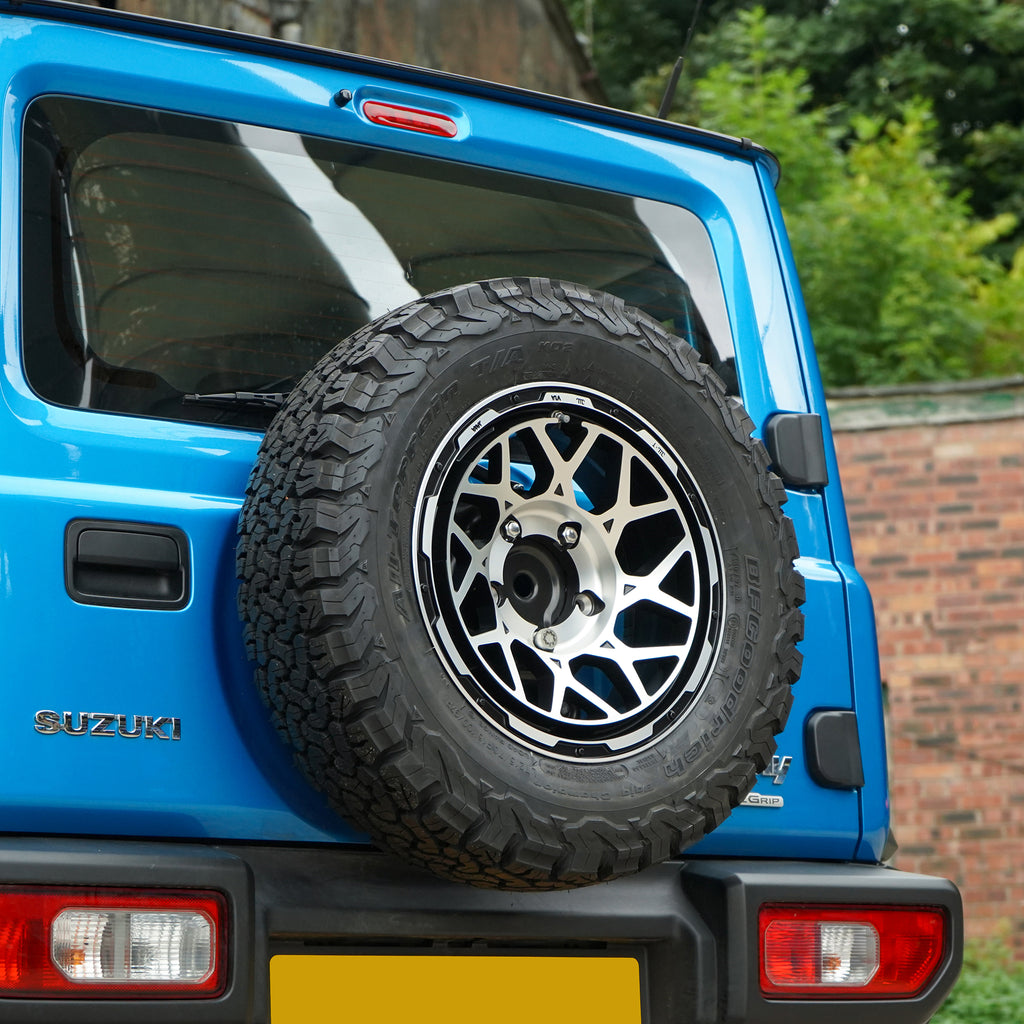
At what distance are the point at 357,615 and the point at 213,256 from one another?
0.72 m

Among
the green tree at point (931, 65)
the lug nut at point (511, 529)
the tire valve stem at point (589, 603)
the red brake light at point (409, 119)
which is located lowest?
the tire valve stem at point (589, 603)

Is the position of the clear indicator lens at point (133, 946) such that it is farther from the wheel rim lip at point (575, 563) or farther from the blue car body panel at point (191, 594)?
the wheel rim lip at point (575, 563)

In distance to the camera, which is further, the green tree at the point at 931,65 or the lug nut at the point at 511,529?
the green tree at the point at 931,65

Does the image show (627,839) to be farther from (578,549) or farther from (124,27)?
(124,27)

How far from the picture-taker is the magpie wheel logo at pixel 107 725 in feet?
5.87

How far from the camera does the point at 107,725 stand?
183 centimetres

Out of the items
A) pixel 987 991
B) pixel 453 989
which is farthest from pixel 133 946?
pixel 987 991

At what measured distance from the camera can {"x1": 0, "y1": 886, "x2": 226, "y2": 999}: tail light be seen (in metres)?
1.70

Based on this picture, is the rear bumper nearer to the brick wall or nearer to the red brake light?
the red brake light

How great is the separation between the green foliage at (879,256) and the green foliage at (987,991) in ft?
19.6

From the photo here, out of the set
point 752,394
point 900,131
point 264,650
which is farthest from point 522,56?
point 264,650

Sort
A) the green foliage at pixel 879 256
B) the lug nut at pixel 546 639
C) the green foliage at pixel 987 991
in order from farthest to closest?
the green foliage at pixel 879 256 → the green foliage at pixel 987 991 → the lug nut at pixel 546 639

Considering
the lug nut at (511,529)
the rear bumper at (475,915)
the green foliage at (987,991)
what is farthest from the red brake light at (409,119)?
the green foliage at (987,991)

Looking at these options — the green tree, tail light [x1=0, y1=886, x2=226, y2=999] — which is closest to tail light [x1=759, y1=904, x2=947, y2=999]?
tail light [x1=0, y1=886, x2=226, y2=999]
